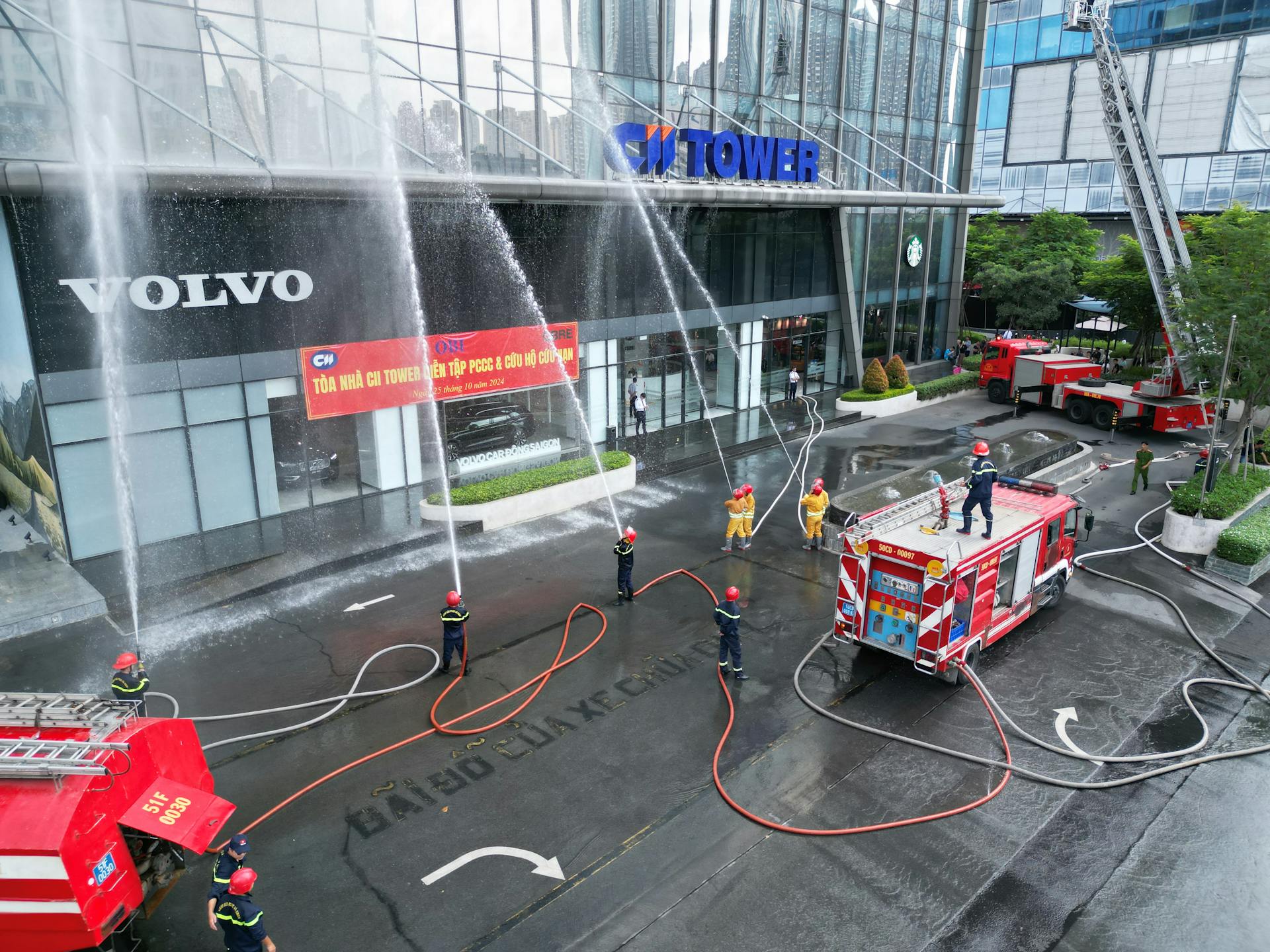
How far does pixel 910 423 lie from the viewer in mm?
31625

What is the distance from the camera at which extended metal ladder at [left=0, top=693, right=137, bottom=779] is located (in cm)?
738

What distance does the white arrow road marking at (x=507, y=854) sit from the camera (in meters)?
9.36

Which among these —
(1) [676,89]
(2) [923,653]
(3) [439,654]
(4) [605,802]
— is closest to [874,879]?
(4) [605,802]

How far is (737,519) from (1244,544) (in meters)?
10.3

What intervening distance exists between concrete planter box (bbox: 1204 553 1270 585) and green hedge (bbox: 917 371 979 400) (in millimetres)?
17159

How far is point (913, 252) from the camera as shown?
3738 cm

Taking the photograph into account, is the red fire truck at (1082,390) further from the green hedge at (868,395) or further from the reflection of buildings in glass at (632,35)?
the reflection of buildings in glass at (632,35)

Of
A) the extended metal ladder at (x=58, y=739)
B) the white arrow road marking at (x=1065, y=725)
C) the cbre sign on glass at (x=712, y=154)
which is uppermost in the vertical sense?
the cbre sign on glass at (x=712, y=154)

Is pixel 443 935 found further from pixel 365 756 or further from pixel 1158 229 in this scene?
pixel 1158 229

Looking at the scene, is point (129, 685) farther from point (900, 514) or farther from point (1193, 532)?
point (1193, 532)

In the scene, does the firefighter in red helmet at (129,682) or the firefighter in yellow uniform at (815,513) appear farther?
the firefighter in yellow uniform at (815,513)

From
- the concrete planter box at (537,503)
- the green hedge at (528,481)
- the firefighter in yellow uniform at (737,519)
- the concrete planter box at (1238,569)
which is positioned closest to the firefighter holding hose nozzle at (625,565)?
the firefighter in yellow uniform at (737,519)

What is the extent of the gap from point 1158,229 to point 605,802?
32683 millimetres

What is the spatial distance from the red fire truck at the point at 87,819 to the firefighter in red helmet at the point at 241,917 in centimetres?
60
